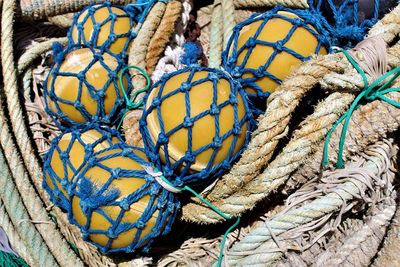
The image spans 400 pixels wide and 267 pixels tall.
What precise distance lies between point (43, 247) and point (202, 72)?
706 mm

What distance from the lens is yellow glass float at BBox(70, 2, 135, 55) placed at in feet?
4.81

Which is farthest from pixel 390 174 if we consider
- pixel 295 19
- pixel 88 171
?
pixel 88 171

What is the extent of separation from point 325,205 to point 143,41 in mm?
757

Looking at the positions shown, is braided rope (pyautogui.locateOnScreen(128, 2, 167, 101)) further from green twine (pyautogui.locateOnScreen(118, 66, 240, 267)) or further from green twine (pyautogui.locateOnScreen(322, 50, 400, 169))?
green twine (pyautogui.locateOnScreen(322, 50, 400, 169))

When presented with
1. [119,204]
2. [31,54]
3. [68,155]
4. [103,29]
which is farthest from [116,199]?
[31,54]

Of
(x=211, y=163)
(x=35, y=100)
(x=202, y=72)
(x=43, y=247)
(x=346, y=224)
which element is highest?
(x=202, y=72)

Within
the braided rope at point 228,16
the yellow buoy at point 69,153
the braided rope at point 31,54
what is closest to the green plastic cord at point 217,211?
the yellow buoy at point 69,153

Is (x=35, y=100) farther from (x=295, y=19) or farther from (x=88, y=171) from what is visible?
(x=295, y=19)

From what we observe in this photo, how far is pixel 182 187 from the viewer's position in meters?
1.17

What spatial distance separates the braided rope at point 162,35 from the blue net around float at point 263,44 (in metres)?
0.28

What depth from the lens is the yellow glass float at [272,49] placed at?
1233mm

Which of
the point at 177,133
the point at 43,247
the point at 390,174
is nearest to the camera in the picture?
the point at 177,133

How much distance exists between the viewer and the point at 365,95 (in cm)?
116

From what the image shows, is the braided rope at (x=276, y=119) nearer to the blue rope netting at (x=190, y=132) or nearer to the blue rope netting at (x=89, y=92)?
the blue rope netting at (x=190, y=132)
